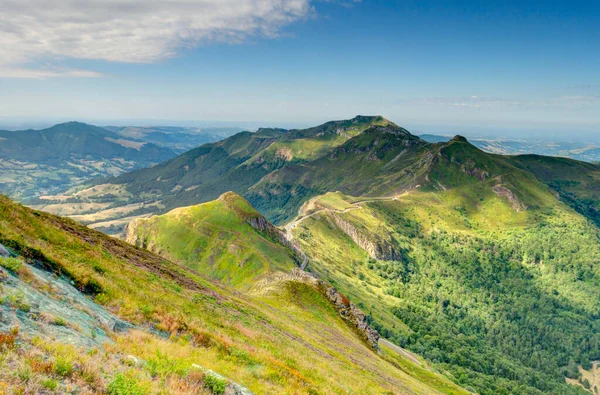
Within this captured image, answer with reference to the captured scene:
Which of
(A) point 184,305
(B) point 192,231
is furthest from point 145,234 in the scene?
(A) point 184,305

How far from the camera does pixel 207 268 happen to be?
131125 mm

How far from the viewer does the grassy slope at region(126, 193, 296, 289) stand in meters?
120

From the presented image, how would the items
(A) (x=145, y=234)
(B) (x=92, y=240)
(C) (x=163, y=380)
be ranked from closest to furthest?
(C) (x=163, y=380) → (B) (x=92, y=240) → (A) (x=145, y=234)

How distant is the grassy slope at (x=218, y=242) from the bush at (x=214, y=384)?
91.6 meters

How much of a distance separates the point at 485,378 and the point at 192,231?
163m

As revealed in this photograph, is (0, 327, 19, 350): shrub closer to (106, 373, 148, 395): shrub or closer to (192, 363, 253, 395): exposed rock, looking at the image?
(106, 373, 148, 395): shrub

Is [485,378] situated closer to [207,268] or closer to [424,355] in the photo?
[424,355]

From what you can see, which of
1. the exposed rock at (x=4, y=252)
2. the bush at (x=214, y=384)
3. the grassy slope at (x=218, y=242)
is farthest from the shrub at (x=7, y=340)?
the grassy slope at (x=218, y=242)

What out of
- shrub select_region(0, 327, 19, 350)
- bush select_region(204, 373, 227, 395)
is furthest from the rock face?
shrub select_region(0, 327, 19, 350)

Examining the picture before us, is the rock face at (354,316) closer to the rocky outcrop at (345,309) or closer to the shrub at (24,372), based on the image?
the rocky outcrop at (345,309)

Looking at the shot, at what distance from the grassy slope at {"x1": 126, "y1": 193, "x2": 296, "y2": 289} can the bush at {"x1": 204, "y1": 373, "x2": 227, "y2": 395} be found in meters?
91.6

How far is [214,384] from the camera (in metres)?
13.6

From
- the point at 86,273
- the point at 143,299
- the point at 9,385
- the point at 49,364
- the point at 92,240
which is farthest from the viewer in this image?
the point at 92,240

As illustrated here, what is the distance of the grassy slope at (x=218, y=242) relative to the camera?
120 meters
